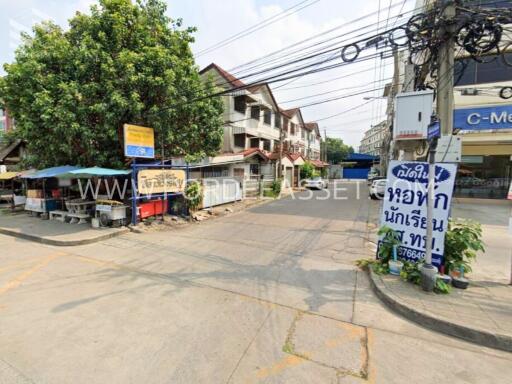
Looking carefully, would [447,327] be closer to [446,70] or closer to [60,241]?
[446,70]

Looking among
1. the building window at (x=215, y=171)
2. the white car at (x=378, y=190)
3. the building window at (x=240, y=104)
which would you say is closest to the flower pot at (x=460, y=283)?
the building window at (x=215, y=171)

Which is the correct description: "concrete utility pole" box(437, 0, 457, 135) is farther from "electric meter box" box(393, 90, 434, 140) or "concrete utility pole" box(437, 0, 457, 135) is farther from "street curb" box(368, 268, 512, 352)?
"street curb" box(368, 268, 512, 352)

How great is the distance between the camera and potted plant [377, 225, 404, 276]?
192 inches

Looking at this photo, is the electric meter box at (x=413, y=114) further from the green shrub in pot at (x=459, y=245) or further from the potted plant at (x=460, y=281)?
the potted plant at (x=460, y=281)

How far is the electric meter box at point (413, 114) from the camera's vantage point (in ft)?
16.8

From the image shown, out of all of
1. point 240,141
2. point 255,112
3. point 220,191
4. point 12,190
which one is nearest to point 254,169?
point 240,141

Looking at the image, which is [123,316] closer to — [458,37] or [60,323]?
[60,323]

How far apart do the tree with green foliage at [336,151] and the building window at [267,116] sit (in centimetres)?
3426

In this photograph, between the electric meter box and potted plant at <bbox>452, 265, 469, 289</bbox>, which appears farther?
the electric meter box

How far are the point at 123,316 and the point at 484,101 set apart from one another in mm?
19144

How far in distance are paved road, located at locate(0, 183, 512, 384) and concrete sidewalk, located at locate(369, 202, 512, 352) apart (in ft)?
0.52

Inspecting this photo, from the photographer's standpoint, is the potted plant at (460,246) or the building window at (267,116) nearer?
the potted plant at (460,246)

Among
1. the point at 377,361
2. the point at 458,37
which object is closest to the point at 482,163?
the point at 458,37

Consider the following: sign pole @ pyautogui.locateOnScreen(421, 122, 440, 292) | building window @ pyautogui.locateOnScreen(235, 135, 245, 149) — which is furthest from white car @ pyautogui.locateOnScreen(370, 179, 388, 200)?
sign pole @ pyautogui.locateOnScreen(421, 122, 440, 292)
